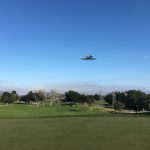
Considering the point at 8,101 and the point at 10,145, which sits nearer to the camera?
the point at 10,145

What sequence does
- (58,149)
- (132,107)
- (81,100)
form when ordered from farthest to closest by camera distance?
1. (81,100)
2. (132,107)
3. (58,149)

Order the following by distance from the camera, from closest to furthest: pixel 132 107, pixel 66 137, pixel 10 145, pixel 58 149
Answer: pixel 58 149, pixel 10 145, pixel 66 137, pixel 132 107

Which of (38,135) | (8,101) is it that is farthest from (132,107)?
(38,135)

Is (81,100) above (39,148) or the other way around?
above

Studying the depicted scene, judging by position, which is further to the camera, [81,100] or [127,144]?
[81,100]

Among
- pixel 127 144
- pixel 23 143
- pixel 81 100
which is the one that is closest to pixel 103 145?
pixel 127 144

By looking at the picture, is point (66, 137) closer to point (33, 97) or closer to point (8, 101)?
point (8, 101)

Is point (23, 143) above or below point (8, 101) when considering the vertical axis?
below

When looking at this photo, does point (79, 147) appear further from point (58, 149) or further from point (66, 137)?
point (66, 137)

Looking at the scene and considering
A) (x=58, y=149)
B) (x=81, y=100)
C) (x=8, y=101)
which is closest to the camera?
(x=58, y=149)
